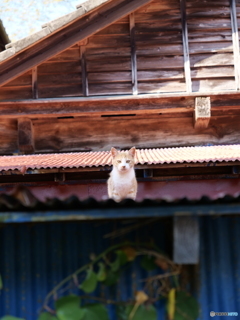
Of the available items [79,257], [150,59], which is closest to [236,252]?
[79,257]

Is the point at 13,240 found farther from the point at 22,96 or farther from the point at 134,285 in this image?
the point at 22,96

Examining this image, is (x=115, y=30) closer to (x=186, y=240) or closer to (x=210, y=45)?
(x=210, y=45)

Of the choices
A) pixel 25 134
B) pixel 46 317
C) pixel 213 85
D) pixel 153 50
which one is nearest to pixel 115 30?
pixel 153 50

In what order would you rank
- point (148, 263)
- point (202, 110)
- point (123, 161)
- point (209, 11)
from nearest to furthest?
point (148, 263) < point (123, 161) < point (202, 110) < point (209, 11)

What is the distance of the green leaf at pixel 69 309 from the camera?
287 centimetres

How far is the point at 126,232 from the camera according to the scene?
349 cm

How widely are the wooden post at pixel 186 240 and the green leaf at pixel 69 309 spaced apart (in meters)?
0.90

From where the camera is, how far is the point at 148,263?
10.6 feet

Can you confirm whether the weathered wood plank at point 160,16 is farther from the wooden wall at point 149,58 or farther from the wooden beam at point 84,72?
the wooden beam at point 84,72

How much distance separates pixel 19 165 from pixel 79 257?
10.8 ft

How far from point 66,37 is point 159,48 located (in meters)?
2.21

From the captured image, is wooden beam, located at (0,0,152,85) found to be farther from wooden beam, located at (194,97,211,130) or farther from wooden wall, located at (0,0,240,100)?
wooden beam, located at (194,97,211,130)

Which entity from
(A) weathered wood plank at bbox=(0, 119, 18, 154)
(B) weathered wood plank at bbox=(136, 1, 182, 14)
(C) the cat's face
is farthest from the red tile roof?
(B) weathered wood plank at bbox=(136, 1, 182, 14)

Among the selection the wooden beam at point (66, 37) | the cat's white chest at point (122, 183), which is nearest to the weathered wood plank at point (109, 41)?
the wooden beam at point (66, 37)
